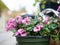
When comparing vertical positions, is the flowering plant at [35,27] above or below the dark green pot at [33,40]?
above

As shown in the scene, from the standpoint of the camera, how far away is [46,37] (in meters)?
1.45

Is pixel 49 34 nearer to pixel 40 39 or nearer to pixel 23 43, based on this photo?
pixel 40 39

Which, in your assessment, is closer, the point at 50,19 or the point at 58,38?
the point at 58,38

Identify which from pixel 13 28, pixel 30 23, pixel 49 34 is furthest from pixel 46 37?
pixel 13 28

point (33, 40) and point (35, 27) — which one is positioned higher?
point (35, 27)

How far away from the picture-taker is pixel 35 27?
147cm

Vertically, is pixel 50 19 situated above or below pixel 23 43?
above

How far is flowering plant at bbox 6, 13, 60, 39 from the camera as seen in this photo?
4.80ft

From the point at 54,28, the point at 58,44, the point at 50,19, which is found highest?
the point at 50,19

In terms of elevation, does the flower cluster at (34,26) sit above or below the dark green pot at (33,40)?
above

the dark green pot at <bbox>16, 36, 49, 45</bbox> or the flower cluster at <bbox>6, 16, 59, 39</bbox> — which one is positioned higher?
the flower cluster at <bbox>6, 16, 59, 39</bbox>

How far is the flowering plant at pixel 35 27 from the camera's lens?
146 centimetres

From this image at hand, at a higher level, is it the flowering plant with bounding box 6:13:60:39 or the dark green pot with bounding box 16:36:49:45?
the flowering plant with bounding box 6:13:60:39

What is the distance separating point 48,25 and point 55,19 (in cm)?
9
